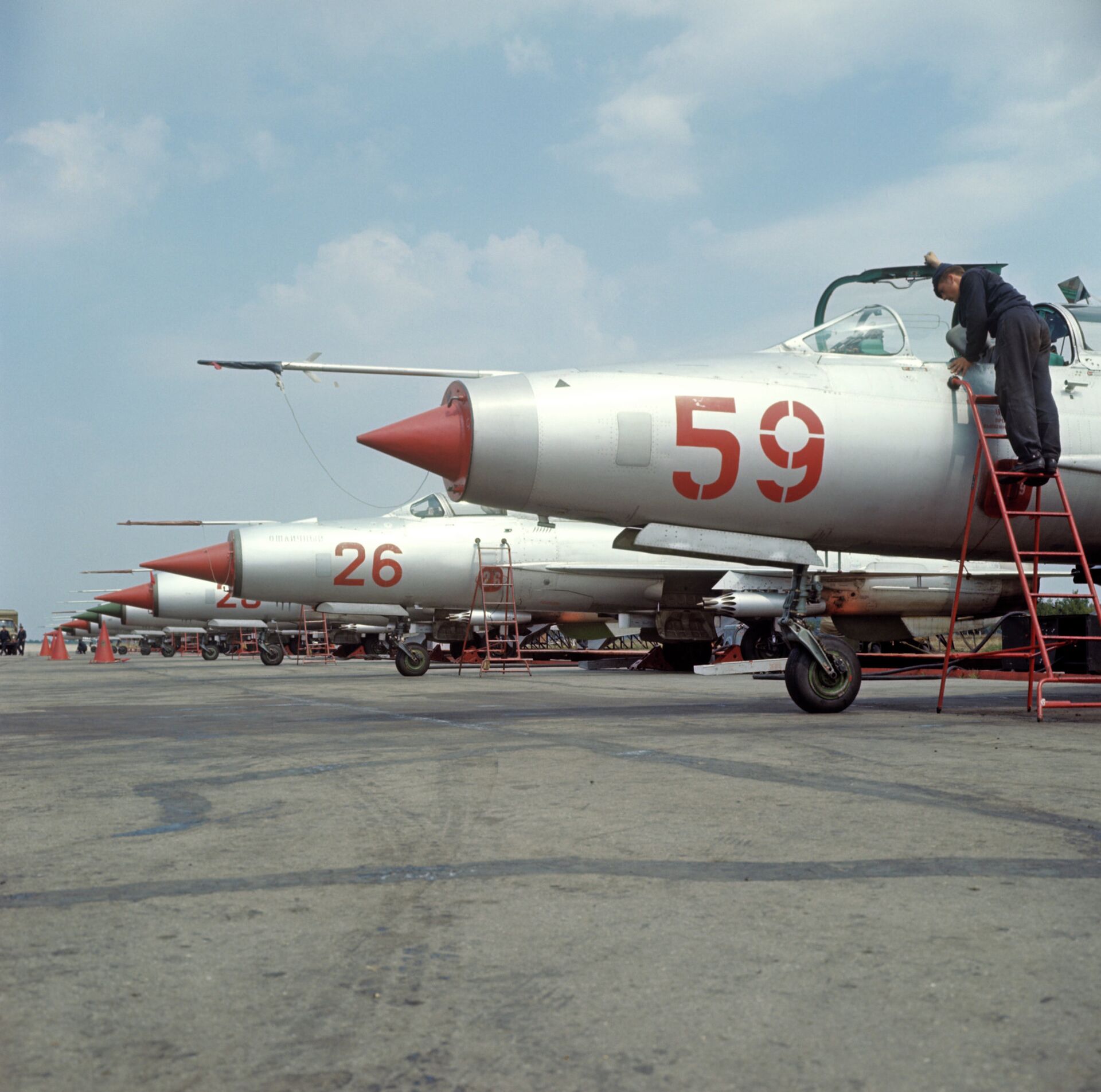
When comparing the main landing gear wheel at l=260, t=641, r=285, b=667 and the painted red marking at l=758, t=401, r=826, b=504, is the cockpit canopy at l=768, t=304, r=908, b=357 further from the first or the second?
the main landing gear wheel at l=260, t=641, r=285, b=667

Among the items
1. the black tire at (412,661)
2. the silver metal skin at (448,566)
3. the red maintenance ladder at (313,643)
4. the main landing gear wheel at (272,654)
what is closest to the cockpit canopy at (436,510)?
the silver metal skin at (448,566)

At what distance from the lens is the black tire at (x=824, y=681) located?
22.2 ft

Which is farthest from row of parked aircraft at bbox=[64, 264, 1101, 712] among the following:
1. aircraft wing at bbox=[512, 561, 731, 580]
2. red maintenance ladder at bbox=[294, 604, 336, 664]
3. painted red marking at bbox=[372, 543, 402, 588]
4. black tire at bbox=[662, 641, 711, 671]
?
red maintenance ladder at bbox=[294, 604, 336, 664]

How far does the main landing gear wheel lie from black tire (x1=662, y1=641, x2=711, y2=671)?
943cm

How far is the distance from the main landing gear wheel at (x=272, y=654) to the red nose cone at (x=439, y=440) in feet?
56.8

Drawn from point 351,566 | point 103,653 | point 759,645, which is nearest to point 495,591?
point 351,566

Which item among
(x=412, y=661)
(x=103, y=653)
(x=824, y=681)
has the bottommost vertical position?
(x=103, y=653)

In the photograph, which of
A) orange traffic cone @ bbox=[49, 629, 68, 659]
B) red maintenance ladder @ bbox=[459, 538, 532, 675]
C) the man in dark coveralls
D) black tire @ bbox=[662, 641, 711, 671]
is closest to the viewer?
the man in dark coveralls

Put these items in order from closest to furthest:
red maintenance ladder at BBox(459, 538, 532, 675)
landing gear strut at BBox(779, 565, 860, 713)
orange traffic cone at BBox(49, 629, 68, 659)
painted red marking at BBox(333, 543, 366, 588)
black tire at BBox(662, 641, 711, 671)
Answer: landing gear strut at BBox(779, 565, 860, 713)
red maintenance ladder at BBox(459, 538, 532, 675)
painted red marking at BBox(333, 543, 366, 588)
black tire at BBox(662, 641, 711, 671)
orange traffic cone at BBox(49, 629, 68, 659)

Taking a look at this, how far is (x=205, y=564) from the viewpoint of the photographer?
56.6 ft

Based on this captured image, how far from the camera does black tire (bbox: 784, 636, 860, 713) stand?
22.2 feet

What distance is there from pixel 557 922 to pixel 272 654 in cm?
2195

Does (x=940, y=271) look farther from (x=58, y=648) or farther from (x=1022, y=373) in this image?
(x=58, y=648)

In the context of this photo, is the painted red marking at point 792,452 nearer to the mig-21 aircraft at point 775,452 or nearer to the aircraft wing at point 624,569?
the mig-21 aircraft at point 775,452
